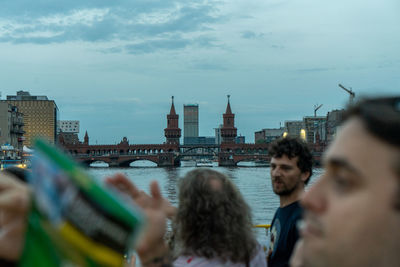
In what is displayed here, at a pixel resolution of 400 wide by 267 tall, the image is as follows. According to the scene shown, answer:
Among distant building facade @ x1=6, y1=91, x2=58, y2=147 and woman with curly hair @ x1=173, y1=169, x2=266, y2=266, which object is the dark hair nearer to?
woman with curly hair @ x1=173, y1=169, x2=266, y2=266

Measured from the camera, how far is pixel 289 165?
342 centimetres

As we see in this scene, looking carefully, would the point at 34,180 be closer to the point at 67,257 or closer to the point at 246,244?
the point at 67,257

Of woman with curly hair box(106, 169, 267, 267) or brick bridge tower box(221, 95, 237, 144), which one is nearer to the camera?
woman with curly hair box(106, 169, 267, 267)

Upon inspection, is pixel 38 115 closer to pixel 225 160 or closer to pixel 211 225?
pixel 225 160

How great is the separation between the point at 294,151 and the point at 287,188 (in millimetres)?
333

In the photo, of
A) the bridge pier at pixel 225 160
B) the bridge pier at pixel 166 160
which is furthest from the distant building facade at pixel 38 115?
the bridge pier at pixel 225 160

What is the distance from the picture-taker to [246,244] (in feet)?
8.04

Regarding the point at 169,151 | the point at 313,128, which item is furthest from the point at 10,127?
the point at 313,128

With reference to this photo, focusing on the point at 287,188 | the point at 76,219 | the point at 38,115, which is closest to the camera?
the point at 76,219

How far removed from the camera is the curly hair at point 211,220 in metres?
2.39

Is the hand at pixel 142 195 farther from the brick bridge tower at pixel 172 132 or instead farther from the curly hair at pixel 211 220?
the brick bridge tower at pixel 172 132

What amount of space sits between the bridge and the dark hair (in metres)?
70.4

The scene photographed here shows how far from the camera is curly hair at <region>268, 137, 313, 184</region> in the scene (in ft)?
11.4

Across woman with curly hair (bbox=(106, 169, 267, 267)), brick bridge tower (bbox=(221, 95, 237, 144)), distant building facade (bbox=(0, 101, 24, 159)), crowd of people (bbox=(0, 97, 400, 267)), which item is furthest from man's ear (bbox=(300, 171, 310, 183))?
brick bridge tower (bbox=(221, 95, 237, 144))
